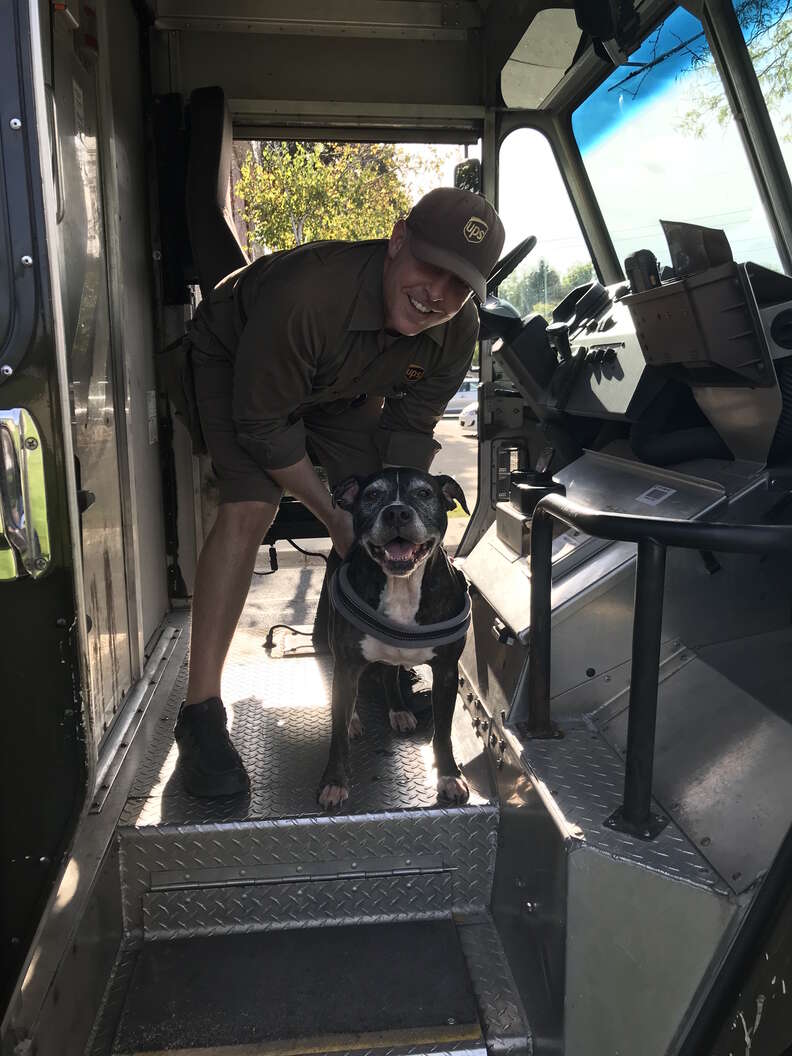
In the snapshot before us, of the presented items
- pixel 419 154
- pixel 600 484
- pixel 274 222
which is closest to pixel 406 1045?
pixel 600 484

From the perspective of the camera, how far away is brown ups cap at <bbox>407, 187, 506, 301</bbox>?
2264 mm

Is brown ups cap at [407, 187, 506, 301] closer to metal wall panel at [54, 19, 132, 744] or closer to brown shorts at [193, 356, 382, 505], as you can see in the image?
brown shorts at [193, 356, 382, 505]

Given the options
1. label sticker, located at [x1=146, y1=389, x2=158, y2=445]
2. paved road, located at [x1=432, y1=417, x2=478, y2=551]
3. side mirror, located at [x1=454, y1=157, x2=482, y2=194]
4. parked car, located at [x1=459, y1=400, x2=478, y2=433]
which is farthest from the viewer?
paved road, located at [x1=432, y1=417, x2=478, y2=551]

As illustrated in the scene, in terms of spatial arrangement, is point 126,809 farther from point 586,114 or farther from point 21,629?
point 586,114

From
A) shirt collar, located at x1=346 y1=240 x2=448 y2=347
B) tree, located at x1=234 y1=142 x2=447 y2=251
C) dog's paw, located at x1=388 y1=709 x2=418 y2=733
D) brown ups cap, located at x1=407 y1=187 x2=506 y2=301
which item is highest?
tree, located at x1=234 y1=142 x2=447 y2=251

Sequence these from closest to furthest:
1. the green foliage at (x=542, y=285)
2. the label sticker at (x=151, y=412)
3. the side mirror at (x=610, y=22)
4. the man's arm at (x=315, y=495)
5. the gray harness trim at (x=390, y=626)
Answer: the gray harness trim at (x=390, y=626)
the man's arm at (x=315, y=495)
the side mirror at (x=610, y=22)
the label sticker at (x=151, y=412)
the green foliage at (x=542, y=285)

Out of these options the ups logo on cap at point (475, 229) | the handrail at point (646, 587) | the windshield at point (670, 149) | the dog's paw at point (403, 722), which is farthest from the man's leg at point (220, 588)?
the windshield at point (670, 149)

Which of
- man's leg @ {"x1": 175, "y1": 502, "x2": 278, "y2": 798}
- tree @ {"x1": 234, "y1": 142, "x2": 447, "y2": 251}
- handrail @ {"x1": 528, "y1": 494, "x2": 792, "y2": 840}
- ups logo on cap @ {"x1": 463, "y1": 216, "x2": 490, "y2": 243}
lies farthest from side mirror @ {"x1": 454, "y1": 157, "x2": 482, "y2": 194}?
tree @ {"x1": 234, "y1": 142, "x2": 447, "y2": 251}

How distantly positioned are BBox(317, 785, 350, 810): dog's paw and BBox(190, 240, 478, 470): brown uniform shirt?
0.96 metres

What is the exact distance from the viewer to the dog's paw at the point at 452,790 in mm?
2336

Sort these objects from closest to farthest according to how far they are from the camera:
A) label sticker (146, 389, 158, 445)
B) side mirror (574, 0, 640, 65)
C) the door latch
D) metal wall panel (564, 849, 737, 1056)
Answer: the door latch
metal wall panel (564, 849, 737, 1056)
side mirror (574, 0, 640, 65)
label sticker (146, 389, 158, 445)

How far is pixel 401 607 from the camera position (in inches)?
100

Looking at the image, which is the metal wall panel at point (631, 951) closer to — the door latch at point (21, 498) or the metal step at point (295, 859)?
the metal step at point (295, 859)

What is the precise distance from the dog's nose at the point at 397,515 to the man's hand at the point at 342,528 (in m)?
0.31
